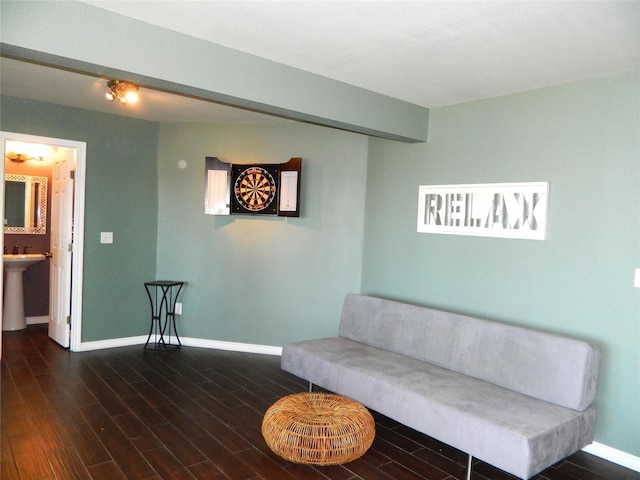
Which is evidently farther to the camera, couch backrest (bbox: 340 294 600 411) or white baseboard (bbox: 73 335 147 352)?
white baseboard (bbox: 73 335 147 352)

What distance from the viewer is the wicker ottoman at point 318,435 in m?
2.46

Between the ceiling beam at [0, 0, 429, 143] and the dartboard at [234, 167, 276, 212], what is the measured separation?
145 cm

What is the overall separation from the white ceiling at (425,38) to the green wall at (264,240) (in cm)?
133

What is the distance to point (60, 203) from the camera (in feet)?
15.2

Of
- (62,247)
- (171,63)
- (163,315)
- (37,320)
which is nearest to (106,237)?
(62,247)

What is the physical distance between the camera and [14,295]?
5160 millimetres

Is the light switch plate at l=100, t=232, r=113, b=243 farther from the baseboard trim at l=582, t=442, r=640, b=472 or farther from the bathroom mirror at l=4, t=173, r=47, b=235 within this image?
the baseboard trim at l=582, t=442, r=640, b=472

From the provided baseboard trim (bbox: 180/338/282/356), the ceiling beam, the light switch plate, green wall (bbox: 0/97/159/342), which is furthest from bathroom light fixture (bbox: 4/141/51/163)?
the ceiling beam

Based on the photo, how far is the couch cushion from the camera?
2229 mm

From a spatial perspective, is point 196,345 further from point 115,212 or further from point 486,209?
point 486,209

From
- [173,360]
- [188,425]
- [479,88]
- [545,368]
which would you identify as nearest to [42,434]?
[188,425]

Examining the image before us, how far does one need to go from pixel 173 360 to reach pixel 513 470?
316cm

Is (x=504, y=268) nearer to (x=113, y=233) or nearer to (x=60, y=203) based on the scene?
(x=113, y=233)

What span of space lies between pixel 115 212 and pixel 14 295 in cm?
171
